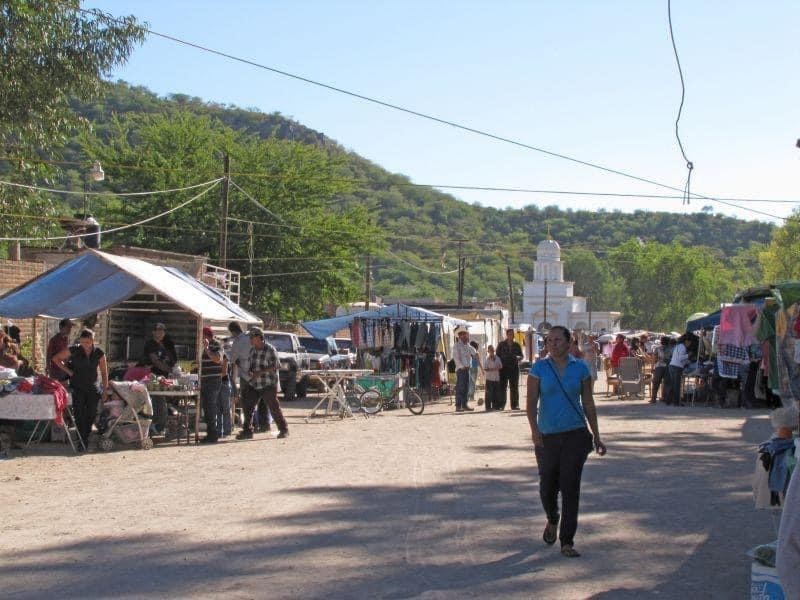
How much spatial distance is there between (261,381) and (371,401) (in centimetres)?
644

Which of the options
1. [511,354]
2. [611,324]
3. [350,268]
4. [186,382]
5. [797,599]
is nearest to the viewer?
[797,599]

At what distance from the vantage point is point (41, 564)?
299 inches

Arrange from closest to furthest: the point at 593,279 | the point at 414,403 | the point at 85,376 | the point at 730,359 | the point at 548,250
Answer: the point at 85,376 → the point at 730,359 → the point at 414,403 → the point at 548,250 → the point at 593,279

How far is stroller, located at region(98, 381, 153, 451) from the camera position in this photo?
15.5 metres

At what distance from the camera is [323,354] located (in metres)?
32.7

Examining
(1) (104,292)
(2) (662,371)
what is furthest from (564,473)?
(2) (662,371)

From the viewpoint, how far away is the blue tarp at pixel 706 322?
2778cm

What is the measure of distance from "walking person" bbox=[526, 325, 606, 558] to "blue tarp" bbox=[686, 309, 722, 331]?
19887 mm

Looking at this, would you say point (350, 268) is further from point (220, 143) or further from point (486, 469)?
point (486, 469)

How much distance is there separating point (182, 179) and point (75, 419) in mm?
28128

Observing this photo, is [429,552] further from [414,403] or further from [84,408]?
[414,403]

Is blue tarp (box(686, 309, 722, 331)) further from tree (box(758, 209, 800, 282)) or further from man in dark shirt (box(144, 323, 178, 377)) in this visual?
tree (box(758, 209, 800, 282))

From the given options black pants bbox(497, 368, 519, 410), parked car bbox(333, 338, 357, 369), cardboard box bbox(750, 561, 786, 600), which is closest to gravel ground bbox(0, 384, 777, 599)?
cardboard box bbox(750, 561, 786, 600)

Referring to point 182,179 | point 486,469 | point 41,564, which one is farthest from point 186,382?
point 182,179
